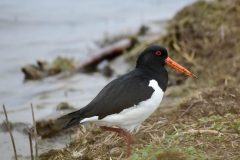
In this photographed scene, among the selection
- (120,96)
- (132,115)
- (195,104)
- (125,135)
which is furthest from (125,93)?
(195,104)

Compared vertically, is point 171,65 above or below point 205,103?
above

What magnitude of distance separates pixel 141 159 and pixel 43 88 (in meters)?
4.92

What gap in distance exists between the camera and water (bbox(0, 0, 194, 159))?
392 inches

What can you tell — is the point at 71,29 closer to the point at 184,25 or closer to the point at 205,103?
the point at 184,25

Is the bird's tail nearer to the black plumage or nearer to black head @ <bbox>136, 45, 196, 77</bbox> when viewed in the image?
the black plumage

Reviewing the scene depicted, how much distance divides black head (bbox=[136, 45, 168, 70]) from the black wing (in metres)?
0.24

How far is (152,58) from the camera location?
6.66 meters

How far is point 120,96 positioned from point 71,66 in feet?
16.5

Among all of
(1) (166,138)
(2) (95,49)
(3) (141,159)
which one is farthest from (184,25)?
(3) (141,159)

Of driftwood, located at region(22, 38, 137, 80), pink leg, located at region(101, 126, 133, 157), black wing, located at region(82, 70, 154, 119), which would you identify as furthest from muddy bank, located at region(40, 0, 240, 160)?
black wing, located at region(82, 70, 154, 119)

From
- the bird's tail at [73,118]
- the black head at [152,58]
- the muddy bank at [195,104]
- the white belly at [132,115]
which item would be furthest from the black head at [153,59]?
the bird's tail at [73,118]

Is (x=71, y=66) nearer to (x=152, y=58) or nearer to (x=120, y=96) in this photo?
(x=152, y=58)

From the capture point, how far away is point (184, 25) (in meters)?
10.9

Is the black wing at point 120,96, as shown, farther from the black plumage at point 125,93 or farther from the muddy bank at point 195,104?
the muddy bank at point 195,104
